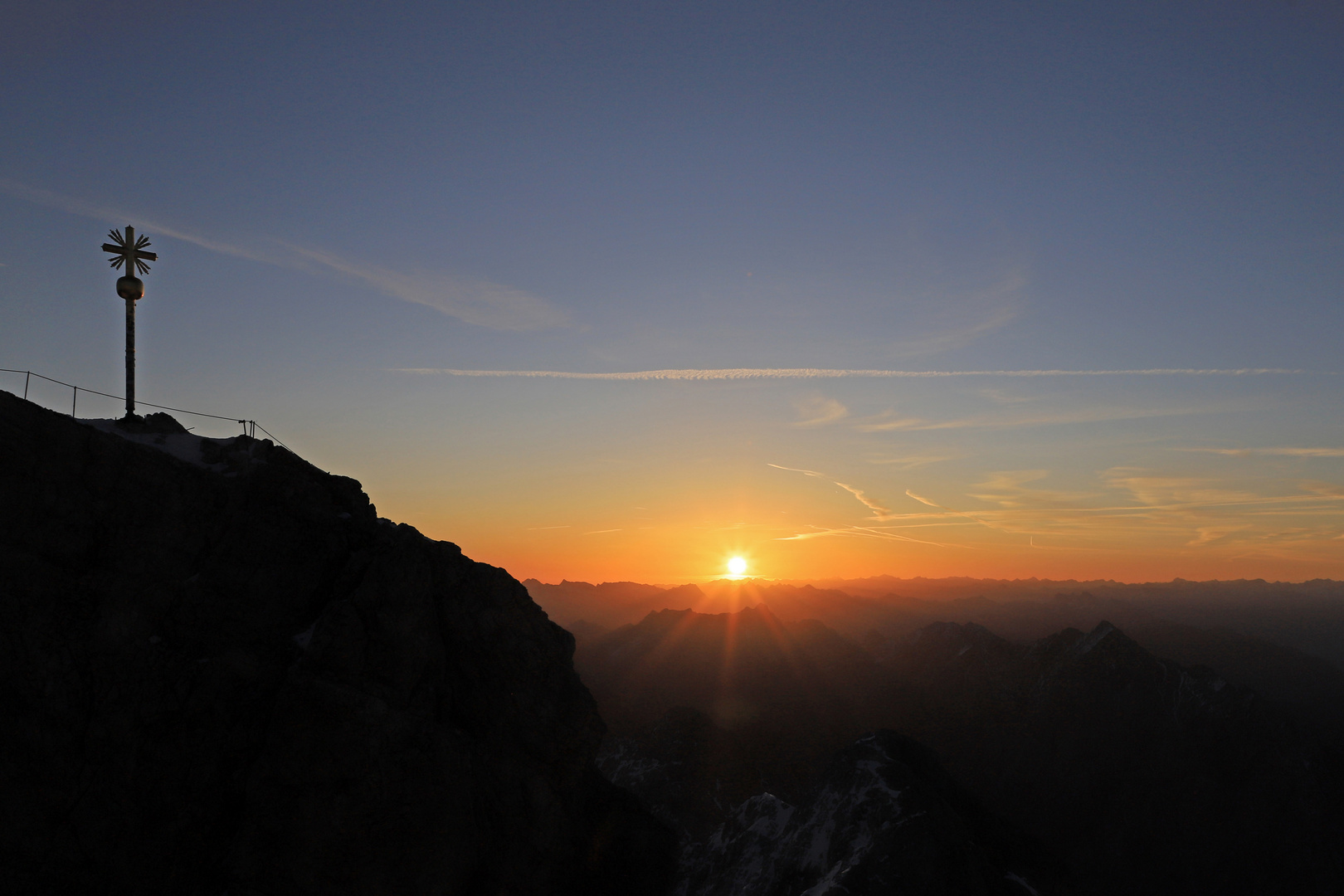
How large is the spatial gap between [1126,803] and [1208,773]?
8.13m

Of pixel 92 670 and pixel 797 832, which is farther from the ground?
pixel 92 670

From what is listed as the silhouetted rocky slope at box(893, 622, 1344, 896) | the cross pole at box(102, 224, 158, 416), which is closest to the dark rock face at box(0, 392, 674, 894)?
the cross pole at box(102, 224, 158, 416)

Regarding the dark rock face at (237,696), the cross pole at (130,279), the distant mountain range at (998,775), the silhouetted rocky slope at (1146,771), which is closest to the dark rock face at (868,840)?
the distant mountain range at (998,775)

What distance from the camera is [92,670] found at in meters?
27.2

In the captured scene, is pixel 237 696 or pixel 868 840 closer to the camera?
pixel 237 696

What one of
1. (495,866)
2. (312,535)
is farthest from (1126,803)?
(312,535)

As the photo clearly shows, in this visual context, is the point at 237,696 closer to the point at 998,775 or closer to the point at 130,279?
the point at 130,279

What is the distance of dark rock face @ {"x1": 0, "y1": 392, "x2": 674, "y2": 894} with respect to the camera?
26.2m

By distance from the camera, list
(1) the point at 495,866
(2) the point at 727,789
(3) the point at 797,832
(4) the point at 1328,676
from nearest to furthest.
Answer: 1. (1) the point at 495,866
2. (3) the point at 797,832
3. (2) the point at 727,789
4. (4) the point at 1328,676

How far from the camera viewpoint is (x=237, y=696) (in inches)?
1174

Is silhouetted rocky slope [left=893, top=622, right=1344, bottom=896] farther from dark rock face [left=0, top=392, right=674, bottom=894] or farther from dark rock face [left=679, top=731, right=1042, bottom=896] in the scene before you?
dark rock face [left=0, top=392, right=674, bottom=894]

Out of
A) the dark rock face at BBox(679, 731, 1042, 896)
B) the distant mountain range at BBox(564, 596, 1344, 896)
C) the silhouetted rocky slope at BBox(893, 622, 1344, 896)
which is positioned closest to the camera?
the dark rock face at BBox(679, 731, 1042, 896)

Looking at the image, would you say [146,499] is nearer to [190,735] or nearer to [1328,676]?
[190,735]

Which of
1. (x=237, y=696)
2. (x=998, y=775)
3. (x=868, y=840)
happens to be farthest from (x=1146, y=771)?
(x=237, y=696)
